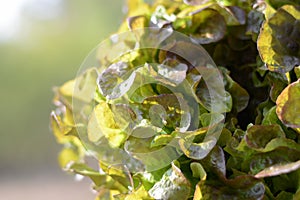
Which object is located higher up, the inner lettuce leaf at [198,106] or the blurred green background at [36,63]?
the inner lettuce leaf at [198,106]

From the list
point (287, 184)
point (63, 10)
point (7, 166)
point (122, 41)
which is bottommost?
point (7, 166)

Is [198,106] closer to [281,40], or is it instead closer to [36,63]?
[281,40]

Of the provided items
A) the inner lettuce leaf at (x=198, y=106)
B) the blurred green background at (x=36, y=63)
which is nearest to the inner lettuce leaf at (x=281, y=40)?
the inner lettuce leaf at (x=198, y=106)

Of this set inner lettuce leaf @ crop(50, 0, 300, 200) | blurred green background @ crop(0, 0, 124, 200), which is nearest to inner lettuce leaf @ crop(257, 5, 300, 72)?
inner lettuce leaf @ crop(50, 0, 300, 200)

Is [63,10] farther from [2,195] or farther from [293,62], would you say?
[293,62]

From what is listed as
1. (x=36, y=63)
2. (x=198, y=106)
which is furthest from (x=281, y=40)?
(x=36, y=63)

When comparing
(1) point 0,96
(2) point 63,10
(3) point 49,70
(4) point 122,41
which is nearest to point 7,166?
(1) point 0,96

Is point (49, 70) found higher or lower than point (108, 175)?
lower

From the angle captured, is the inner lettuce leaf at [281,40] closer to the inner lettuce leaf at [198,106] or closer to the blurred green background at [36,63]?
the inner lettuce leaf at [198,106]
